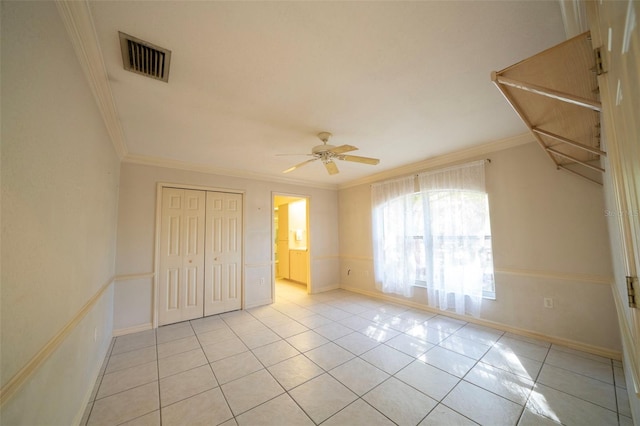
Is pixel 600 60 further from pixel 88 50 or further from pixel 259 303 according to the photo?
pixel 259 303

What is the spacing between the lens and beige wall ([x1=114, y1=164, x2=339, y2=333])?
328 centimetres

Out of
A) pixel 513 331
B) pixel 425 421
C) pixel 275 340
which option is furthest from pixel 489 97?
pixel 275 340

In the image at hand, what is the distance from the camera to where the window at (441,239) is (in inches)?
130

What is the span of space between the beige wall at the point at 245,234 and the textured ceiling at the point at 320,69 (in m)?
0.78

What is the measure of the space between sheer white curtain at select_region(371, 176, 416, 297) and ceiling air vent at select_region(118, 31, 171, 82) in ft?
12.2

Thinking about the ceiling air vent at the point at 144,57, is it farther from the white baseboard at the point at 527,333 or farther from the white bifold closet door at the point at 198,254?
the white baseboard at the point at 527,333

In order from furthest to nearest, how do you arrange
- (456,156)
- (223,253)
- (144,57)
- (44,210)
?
(223,253) → (456,156) → (144,57) → (44,210)

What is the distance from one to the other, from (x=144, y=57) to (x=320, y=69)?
1.20 metres

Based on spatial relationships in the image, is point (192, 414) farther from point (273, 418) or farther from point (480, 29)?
point (480, 29)

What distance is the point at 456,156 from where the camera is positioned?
3586 millimetres

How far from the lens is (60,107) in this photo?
1240mm

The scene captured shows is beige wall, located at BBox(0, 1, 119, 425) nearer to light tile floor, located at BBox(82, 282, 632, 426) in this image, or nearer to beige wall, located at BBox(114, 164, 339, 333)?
light tile floor, located at BBox(82, 282, 632, 426)

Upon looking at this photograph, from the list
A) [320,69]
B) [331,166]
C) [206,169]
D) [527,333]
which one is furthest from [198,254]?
[527,333]

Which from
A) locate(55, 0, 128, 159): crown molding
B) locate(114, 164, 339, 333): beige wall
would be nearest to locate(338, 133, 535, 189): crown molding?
locate(114, 164, 339, 333): beige wall
